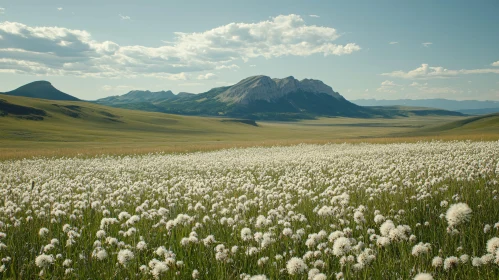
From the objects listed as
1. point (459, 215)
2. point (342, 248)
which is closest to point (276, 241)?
point (342, 248)

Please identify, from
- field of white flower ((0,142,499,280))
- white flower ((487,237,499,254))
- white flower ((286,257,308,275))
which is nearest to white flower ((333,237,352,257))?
field of white flower ((0,142,499,280))

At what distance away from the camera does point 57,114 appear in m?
146

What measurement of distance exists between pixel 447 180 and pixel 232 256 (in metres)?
8.79

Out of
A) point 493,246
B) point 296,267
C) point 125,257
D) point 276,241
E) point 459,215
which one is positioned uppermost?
point 459,215

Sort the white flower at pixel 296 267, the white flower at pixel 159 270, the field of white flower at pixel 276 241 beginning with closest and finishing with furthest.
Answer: the white flower at pixel 296 267 → the white flower at pixel 159 270 → the field of white flower at pixel 276 241

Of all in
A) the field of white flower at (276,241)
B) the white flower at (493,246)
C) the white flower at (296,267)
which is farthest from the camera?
the field of white flower at (276,241)

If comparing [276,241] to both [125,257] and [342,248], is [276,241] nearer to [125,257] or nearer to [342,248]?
[342,248]

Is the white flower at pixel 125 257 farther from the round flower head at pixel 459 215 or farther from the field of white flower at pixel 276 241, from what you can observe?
the round flower head at pixel 459 215

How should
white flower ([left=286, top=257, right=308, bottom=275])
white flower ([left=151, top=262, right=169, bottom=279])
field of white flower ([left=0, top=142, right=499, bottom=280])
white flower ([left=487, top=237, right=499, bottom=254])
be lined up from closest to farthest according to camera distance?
white flower ([left=487, top=237, right=499, bottom=254]), white flower ([left=286, top=257, right=308, bottom=275]), white flower ([left=151, top=262, right=169, bottom=279]), field of white flower ([left=0, top=142, right=499, bottom=280])

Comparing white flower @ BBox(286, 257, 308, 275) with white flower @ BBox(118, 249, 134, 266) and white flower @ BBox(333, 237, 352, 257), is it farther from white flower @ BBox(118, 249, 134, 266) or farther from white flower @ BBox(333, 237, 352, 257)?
white flower @ BBox(118, 249, 134, 266)

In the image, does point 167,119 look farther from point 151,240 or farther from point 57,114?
point 151,240

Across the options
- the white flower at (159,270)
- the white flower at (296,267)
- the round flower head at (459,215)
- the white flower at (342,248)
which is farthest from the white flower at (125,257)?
the round flower head at (459,215)

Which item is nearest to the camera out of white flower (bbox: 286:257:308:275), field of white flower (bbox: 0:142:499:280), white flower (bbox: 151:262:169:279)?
white flower (bbox: 286:257:308:275)

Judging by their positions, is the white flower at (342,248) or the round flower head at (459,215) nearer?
the round flower head at (459,215)
